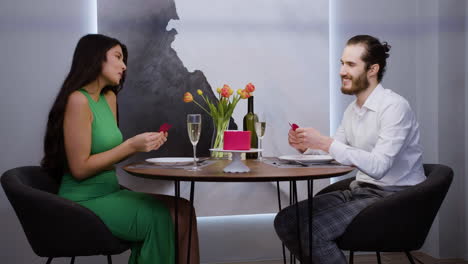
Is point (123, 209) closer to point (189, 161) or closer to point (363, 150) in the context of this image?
point (189, 161)

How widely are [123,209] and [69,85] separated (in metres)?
0.59

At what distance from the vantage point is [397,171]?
201 cm

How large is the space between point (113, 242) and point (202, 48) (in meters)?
1.70

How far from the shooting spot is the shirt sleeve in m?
1.83

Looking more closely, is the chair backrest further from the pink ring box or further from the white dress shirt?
the pink ring box

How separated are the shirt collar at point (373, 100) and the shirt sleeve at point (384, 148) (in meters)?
0.12

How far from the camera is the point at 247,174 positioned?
5.37 ft

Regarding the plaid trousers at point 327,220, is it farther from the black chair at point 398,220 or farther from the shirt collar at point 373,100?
the shirt collar at point 373,100

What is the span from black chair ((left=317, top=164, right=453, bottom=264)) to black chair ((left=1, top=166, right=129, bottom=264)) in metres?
1.00

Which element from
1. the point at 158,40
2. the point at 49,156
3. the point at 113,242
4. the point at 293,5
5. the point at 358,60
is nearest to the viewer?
the point at 113,242

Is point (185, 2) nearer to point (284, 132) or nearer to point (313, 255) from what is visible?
point (284, 132)

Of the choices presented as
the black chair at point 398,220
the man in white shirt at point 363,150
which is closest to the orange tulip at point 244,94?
the man in white shirt at point 363,150

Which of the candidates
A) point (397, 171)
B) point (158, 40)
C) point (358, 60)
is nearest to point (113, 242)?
point (397, 171)

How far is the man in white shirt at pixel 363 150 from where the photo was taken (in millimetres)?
1855
